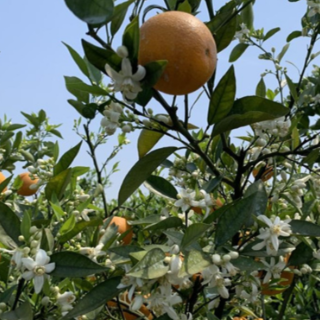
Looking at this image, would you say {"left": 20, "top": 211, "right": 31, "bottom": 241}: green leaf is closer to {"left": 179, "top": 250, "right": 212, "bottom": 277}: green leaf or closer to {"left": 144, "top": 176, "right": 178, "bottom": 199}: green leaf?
{"left": 179, "top": 250, "right": 212, "bottom": 277}: green leaf

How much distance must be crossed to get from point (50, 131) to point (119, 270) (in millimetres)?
1697

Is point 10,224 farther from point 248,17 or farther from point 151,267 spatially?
point 248,17

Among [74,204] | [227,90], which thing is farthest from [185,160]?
[227,90]

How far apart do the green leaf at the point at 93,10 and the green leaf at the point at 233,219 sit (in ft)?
1.67

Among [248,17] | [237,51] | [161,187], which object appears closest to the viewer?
[161,187]

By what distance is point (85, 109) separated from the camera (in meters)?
1.43

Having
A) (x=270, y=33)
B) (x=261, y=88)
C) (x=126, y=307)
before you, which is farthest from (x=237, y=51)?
(x=126, y=307)

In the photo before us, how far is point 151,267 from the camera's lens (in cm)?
106

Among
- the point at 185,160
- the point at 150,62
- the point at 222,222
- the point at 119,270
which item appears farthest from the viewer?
the point at 185,160

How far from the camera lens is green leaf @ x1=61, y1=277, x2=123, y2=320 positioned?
1124 millimetres

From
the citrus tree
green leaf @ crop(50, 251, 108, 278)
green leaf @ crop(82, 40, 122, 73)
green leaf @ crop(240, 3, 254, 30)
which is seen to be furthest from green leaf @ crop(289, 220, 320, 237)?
green leaf @ crop(240, 3, 254, 30)

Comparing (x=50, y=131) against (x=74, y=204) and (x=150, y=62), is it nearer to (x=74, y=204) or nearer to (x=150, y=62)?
(x=74, y=204)

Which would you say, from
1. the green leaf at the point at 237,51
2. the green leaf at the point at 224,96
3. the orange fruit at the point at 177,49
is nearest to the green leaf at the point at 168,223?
the green leaf at the point at 224,96

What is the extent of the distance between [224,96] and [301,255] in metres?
0.52
